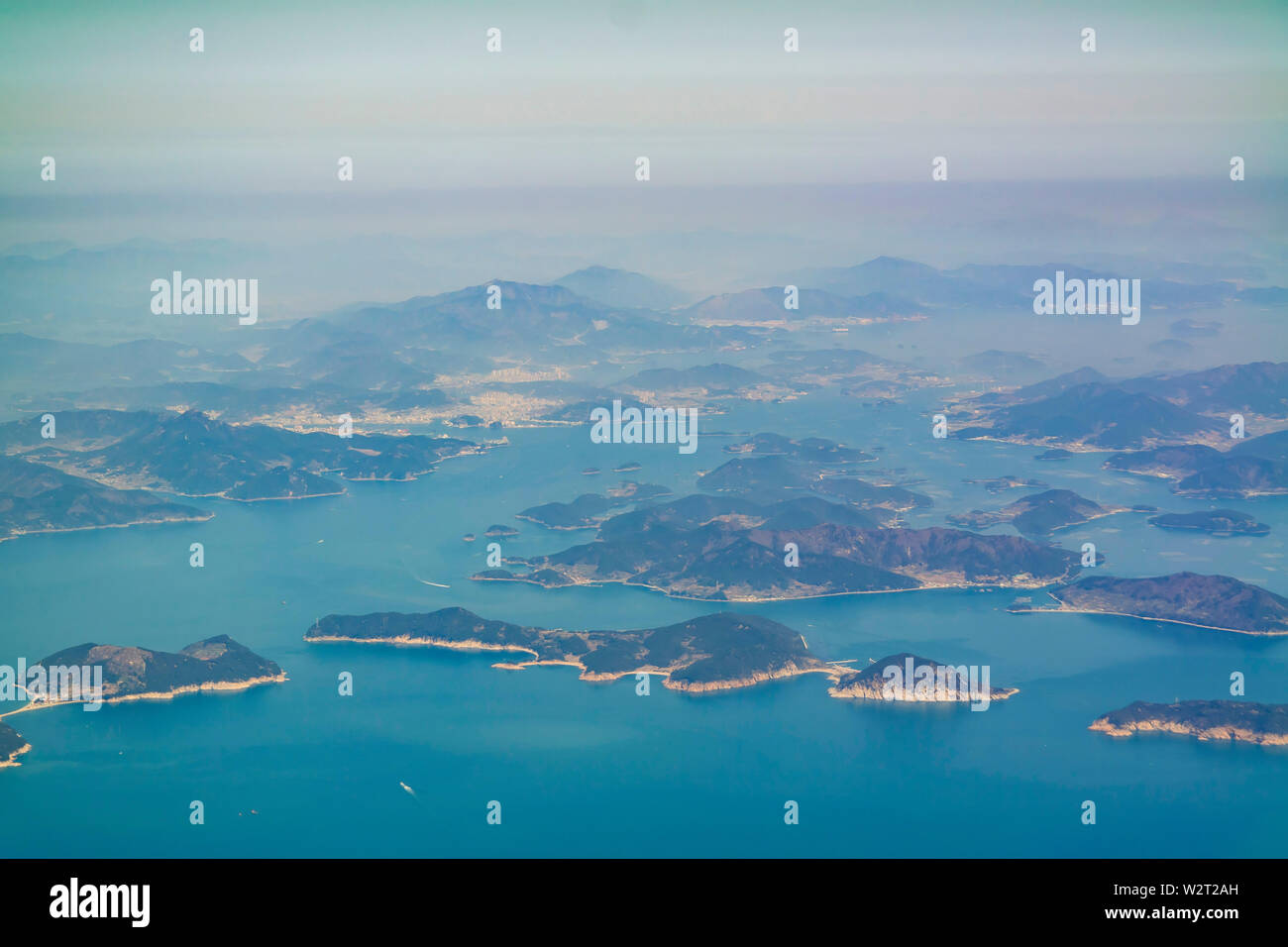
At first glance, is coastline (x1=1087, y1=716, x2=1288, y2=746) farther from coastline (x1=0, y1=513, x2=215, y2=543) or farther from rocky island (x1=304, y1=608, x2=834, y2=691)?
coastline (x1=0, y1=513, x2=215, y2=543)

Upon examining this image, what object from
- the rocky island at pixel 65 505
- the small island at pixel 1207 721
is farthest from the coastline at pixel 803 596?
the rocky island at pixel 65 505

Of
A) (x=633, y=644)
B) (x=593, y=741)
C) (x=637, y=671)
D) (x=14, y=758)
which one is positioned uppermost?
(x=633, y=644)

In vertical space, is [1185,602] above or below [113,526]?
below

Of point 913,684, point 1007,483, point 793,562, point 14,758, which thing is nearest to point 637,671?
point 913,684

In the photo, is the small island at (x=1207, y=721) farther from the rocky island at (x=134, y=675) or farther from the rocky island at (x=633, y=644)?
the rocky island at (x=134, y=675)

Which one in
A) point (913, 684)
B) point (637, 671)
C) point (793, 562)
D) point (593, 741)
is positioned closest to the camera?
point (593, 741)

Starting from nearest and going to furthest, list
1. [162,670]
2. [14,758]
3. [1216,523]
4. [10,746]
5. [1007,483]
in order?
[14,758] → [10,746] → [162,670] → [1216,523] → [1007,483]

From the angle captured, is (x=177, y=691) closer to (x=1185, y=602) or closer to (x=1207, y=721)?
(x=1207, y=721)

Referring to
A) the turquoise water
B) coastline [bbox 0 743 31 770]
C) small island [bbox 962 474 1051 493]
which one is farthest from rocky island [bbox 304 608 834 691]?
small island [bbox 962 474 1051 493]
